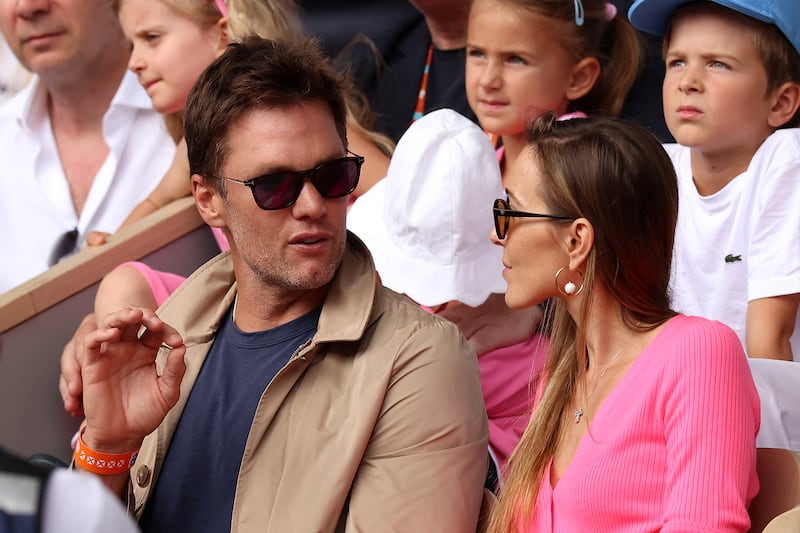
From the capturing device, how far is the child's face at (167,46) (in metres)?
2.83

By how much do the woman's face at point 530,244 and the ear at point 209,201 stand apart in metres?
0.53

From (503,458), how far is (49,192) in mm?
1748

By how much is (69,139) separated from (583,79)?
160 cm

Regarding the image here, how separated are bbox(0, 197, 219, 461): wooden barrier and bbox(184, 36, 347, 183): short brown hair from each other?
69 cm

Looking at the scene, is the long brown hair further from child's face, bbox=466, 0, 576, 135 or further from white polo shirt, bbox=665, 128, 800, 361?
child's face, bbox=466, 0, 576, 135

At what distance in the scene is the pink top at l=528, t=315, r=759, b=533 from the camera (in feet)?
4.57

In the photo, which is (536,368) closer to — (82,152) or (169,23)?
(169,23)

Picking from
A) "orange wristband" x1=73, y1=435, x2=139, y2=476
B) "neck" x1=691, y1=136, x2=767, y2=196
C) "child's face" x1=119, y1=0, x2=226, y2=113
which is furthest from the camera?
"child's face" x1=119, y1=0, x2=226, y2=113

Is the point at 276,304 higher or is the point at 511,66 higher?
the point at 511,66

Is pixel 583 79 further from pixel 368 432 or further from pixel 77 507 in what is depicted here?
pixel 77 507

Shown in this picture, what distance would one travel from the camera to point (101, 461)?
5.86 feet

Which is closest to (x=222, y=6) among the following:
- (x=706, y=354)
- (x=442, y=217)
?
(x=442, y=217)

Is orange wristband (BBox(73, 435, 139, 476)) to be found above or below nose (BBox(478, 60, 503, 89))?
below

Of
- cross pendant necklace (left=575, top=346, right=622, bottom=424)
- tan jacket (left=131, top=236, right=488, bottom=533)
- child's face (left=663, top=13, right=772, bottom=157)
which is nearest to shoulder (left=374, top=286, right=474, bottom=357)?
tan jacket (left=131, top=236, right=488, bottom=533)
